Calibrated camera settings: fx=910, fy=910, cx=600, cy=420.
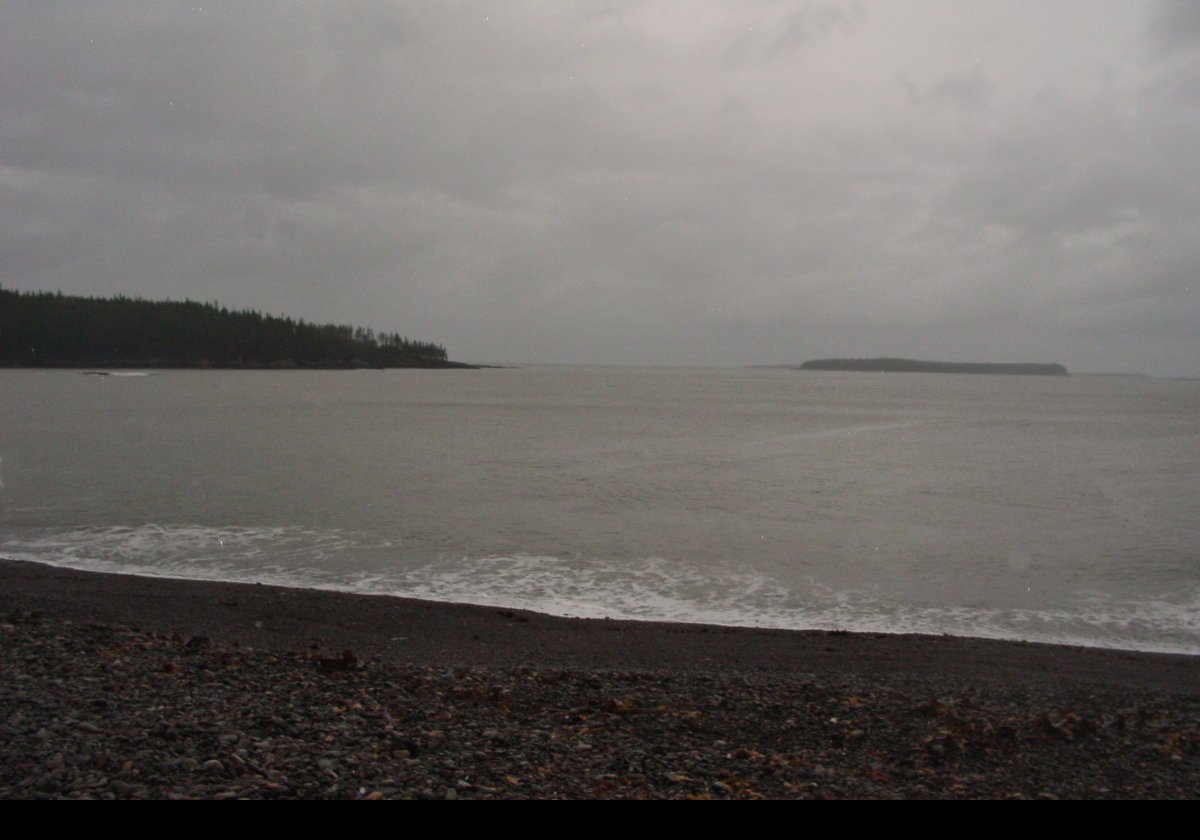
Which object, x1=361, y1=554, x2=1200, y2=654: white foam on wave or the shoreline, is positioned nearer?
the shoreline

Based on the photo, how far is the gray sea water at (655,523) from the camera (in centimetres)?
1527

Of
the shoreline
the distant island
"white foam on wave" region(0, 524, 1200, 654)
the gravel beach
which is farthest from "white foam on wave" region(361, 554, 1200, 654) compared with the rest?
the distant island

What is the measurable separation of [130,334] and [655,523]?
569 ft

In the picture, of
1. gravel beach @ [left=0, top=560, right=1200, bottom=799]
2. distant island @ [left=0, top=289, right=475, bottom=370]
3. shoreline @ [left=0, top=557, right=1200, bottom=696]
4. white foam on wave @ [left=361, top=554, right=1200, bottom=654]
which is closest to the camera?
gravel beach @ [left=0, top=560, right=1200, bottom=799]

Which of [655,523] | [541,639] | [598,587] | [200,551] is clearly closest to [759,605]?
[598,587]

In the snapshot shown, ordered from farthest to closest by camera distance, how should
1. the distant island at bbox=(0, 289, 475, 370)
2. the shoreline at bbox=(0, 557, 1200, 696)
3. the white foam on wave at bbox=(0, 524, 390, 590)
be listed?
the distant island at bbox=(0, 289, 475, 370)
the white foam on wave at bbox=(0, 524, 390, 590)
the shoreline at bbox=(0, 557, 1200, 696)

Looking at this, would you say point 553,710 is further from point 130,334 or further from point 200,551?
point 130,334

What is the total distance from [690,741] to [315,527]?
15.9 m

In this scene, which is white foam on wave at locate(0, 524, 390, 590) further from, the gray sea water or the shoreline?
the shoreline

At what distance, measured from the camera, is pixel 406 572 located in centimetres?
1670

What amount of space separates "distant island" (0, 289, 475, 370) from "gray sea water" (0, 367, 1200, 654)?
133 meters

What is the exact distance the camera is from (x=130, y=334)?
170 m

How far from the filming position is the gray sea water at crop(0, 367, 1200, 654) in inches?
601

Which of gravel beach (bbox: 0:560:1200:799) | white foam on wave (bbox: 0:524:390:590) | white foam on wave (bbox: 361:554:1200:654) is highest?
gravel beach (bbox: 0:560:1200:799)
